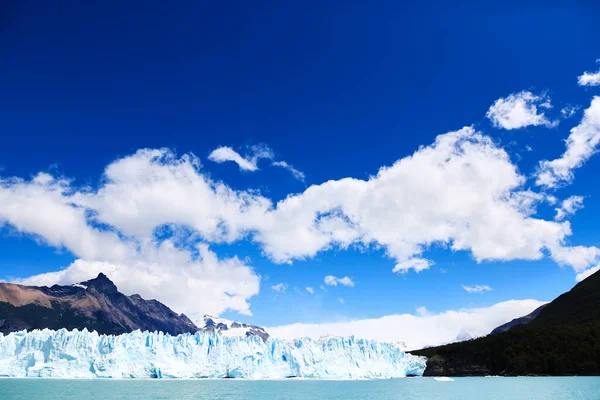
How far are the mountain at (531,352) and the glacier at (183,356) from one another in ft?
87.3

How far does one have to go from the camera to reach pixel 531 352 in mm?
81688

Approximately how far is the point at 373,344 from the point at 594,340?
3768cm

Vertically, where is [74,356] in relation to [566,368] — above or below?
above

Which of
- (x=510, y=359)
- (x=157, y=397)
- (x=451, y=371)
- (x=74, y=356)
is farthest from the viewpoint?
(x=451, y=371)

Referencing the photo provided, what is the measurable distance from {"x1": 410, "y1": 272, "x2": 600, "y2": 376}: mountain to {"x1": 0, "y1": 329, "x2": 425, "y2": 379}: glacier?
2661 centimetres

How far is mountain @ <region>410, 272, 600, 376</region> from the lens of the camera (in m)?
75.9

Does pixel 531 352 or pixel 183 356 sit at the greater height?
pixel 183 356

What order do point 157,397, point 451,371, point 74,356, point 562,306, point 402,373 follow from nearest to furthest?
point 157,397 → point 74,356 → point 402,373 → point 451,371 → point 562,306

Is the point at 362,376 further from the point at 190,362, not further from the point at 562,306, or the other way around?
the point at 562,306

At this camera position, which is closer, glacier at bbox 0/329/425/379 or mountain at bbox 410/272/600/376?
glacier at bbox 0/329/425/379

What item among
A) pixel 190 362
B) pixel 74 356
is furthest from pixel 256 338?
pixel 74 356

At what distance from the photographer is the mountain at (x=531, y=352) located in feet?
249

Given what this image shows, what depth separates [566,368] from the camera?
7612 cm

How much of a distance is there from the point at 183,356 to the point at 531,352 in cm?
5937
